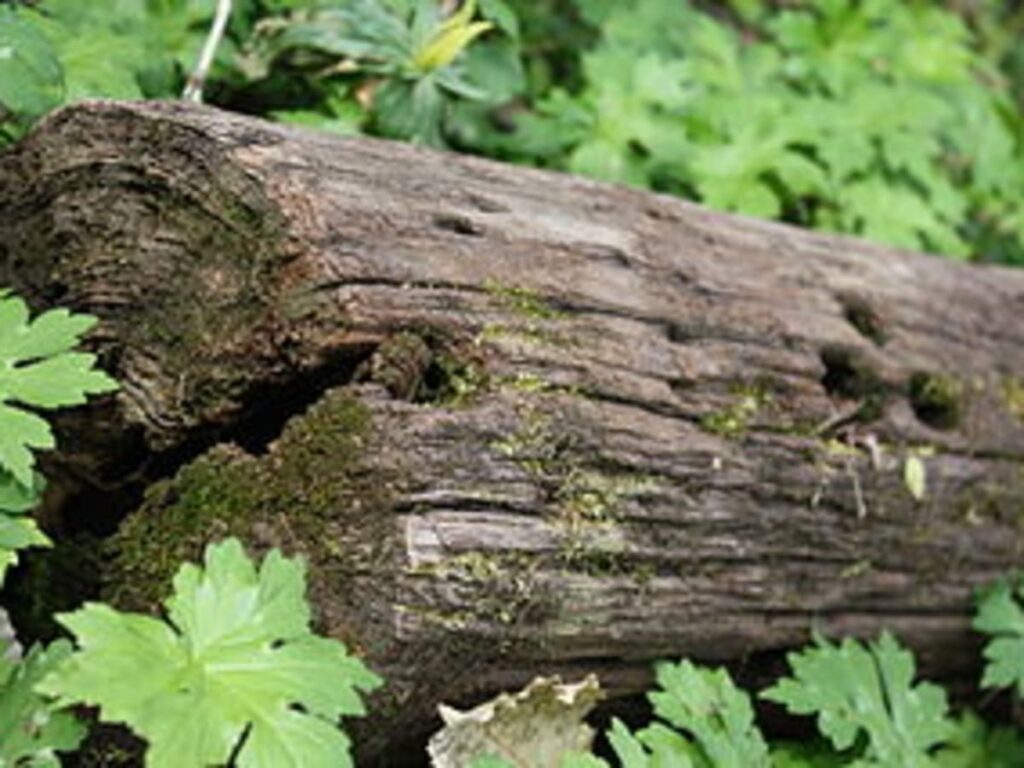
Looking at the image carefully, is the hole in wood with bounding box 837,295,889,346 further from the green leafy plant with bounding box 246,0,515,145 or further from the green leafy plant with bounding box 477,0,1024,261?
the green leafy plant with bounding box 246,0,515,145

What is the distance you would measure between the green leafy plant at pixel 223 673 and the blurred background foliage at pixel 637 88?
1.16 m

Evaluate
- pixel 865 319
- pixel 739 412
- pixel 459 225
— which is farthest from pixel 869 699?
pixel 459 225

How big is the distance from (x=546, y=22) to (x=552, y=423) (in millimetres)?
2799

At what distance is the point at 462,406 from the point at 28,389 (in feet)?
2.52

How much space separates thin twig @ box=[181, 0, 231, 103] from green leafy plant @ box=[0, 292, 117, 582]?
94 centimetres

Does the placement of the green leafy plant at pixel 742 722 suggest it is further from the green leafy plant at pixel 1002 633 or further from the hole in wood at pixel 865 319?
the hole in wood at pixel 865 319

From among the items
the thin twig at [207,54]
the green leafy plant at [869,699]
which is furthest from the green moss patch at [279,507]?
the thin twig at [207,54]

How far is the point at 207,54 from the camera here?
132 inches


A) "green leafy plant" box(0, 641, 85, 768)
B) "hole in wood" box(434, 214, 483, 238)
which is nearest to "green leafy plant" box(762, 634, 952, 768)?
"hole in wood" box(434, 214, 483, 238)

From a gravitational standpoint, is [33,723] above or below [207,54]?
below

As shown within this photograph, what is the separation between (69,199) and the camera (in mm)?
2807

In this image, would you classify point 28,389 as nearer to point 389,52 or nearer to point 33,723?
point 33,723

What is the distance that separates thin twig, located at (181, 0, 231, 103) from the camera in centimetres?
332

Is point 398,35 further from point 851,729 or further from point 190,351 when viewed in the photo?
point 851,729
